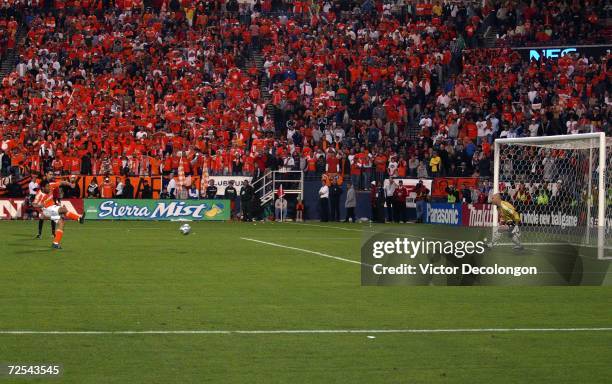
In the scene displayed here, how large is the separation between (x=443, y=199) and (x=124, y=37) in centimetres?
1692

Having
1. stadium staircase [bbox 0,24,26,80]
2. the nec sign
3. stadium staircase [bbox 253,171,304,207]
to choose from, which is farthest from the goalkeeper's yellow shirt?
stadium staircase [bbox 0,24,26,80]

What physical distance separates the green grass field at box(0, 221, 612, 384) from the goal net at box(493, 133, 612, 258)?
6.19 meters

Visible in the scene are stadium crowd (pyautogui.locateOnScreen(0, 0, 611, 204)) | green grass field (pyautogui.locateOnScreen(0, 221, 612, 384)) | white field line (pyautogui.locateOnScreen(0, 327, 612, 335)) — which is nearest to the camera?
green grass field (pyautogui.locateOnScreen(0, 221, 612, 384))

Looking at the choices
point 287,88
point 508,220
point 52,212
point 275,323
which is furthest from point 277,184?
point 275,323

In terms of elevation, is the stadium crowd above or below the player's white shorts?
above

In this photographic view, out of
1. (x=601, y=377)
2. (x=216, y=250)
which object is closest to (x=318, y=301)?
(x=601, y=377)

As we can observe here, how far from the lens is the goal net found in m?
23.3

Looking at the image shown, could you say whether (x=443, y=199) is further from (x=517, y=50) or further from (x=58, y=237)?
(x=58, y=237)

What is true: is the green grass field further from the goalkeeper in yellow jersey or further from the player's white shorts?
the goalkeeper in yellow jersey

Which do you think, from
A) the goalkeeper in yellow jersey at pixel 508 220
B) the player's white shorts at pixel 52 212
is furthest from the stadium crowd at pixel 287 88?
the player's white shorts at pixel 52 212

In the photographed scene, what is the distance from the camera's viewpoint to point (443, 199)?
40.0m

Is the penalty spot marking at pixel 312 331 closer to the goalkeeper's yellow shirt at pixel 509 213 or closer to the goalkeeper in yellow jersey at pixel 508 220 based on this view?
the goalkeeper in yellow jersey at pixel 508 220

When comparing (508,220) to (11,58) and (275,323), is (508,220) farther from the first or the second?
(11,58)

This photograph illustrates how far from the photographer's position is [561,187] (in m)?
27.0
